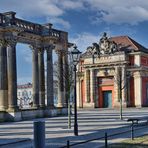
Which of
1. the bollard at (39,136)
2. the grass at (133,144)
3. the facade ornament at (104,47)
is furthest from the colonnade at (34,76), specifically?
the bollard at (39,136)

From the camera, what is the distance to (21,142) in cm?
1656

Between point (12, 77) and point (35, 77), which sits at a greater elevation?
point (35, 77)

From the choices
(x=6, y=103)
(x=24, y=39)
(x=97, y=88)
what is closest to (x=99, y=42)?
(x=97, y=88)

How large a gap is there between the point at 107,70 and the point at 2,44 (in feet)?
112

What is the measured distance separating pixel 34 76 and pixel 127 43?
31351 mm

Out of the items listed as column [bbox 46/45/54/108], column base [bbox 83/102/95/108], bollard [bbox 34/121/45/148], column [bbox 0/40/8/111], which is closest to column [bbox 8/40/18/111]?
column [bbox 0/40/8/111]

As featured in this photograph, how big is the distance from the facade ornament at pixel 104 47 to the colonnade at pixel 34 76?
963 inches

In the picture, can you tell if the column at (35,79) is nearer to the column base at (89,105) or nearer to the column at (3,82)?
the column at (3,82)

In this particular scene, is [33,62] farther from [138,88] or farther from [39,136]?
[39,136]

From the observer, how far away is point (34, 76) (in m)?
36.6

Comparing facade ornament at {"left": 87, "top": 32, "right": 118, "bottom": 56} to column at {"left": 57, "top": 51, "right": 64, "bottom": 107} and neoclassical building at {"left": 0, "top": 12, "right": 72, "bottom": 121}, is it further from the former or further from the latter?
column at {"left": 57, "top": 51, "right": 64, "bottom": 107}

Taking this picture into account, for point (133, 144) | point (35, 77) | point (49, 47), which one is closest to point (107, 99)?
point (49, 47)

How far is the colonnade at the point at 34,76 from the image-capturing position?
3178cm

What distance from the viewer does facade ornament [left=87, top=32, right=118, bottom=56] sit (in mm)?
64188
